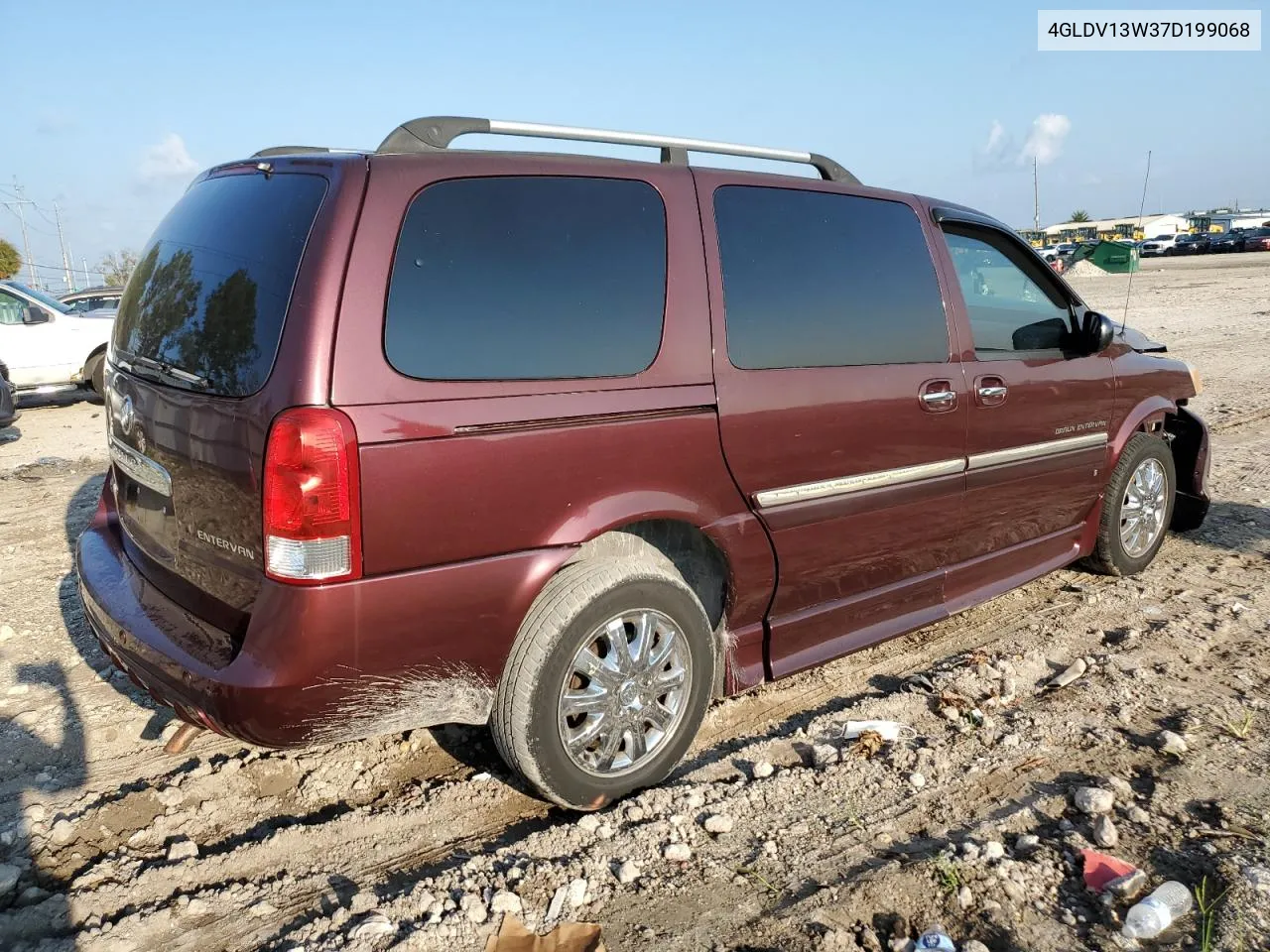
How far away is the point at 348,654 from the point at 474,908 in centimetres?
73

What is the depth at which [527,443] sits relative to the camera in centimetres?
267

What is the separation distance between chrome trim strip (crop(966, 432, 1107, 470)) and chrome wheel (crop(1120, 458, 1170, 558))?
1.75ft

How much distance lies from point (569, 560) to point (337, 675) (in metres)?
0.73

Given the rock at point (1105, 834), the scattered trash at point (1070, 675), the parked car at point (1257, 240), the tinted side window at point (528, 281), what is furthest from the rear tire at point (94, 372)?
the parked car at point (1257, 240)

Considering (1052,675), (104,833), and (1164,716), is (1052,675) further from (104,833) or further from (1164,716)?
(104,833)

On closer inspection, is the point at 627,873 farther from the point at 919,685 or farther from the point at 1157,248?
the point at 1157,248

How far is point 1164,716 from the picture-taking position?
11.7 ft

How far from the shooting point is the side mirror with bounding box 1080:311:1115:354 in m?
4.45

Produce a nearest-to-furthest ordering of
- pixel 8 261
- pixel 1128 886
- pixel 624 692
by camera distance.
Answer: pixel 1128 886 < pixel 624 692 < pixel 8 261

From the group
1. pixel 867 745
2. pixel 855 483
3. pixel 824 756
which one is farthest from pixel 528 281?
pixel 867 745

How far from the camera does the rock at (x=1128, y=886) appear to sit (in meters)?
2.51

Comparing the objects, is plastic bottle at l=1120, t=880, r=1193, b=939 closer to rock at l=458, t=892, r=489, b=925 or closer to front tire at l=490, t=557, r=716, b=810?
front tire at l=490, t=557, r=716, b=810

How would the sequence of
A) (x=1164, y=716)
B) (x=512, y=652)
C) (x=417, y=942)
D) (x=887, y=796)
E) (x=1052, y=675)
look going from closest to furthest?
1. (x=417, y=942)
2. (x=512, y=652)
3. (x=887, y=796)
4. (x=1164, y=716)
5. (x=1052, y=675)

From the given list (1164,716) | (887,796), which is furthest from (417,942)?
(1164,716)
